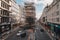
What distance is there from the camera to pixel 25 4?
232 ft

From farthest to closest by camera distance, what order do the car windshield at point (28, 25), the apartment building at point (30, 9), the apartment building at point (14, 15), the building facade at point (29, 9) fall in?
the apartment building at point (30, 9) < the building facade at point (29, 9) < the apartment building at point (14, 15) < the car windshield at point (28, 25)

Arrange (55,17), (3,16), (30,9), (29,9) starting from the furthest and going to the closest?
(30,9), (29,9), (55,17), (3,16)

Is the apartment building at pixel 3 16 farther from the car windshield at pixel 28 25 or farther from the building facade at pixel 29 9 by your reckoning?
the building facade at pixel 29 9

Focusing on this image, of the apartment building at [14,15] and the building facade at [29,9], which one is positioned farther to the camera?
the building facade at [29,9]

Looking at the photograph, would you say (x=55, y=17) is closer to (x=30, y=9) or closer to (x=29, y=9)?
(x=29, y=9)

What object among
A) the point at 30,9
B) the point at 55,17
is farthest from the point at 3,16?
the point at 30,9

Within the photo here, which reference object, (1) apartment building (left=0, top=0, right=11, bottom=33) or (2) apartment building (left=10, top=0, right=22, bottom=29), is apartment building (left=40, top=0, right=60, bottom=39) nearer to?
(1) apartment building (left=0, top=0, right=11, bottom=33)

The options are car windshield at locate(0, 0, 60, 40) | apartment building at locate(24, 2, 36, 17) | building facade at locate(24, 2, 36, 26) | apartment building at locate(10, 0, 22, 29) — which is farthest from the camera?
apartment building at locate(24, 2, 36, 17)

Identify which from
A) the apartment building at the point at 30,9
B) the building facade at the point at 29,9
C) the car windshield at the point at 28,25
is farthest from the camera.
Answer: the apartment building at the point at 30,9

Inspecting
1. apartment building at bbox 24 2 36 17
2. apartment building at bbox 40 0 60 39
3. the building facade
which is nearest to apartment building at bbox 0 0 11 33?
apartment building at bbox 40 0 60 39

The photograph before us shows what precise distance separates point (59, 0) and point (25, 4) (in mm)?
37625

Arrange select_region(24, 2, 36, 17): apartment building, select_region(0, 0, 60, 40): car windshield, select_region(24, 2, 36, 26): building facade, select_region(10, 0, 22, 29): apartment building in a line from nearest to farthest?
1. select_region(0, 0, 60, 40): car windshield
2. select_region(10, 0, 22, 29): apartment building
3. select_region(24, 2, 36, 26): building facade
4. select_region(24, 2, 36, 17): apartment building

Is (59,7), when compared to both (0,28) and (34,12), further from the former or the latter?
(34,12)

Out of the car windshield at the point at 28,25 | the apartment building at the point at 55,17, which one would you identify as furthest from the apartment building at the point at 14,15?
the apartment building at the point at 55,17
